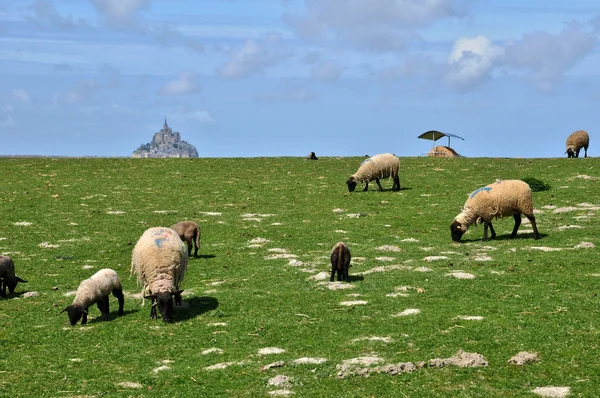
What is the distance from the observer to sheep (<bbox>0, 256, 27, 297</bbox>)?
21.4m

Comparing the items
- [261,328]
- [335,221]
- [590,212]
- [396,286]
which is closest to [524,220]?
[590,212]

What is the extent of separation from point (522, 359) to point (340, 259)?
8448 millimetres

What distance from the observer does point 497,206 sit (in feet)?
92.7

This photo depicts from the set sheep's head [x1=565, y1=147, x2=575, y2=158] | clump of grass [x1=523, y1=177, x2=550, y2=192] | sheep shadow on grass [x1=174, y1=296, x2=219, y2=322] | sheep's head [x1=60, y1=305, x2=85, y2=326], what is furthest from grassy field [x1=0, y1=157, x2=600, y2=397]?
sheep's head [x1=565, y1=147, x2=575, y2=158]

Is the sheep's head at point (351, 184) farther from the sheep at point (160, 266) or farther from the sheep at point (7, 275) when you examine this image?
the sheep at point (7, 275)

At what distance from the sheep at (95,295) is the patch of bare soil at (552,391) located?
11473 mm

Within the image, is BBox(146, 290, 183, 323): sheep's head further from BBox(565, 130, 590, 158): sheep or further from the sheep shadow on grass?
BBox(565, 130, 590, 158): sheep

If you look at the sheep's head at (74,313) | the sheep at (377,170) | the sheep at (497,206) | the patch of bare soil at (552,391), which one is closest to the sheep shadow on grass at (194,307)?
the sheep's head at (74,313)

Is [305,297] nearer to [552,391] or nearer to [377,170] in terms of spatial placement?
[552,391]

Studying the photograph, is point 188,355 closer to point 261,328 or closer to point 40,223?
point 261,328

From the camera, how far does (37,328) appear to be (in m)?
18.0

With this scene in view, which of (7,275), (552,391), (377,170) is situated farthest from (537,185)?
Result: (552,391)

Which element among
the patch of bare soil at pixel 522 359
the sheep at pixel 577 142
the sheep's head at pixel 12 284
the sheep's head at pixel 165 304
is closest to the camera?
the patch of bare soil at pixel 522 359

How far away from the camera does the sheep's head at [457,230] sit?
93.7 feet
